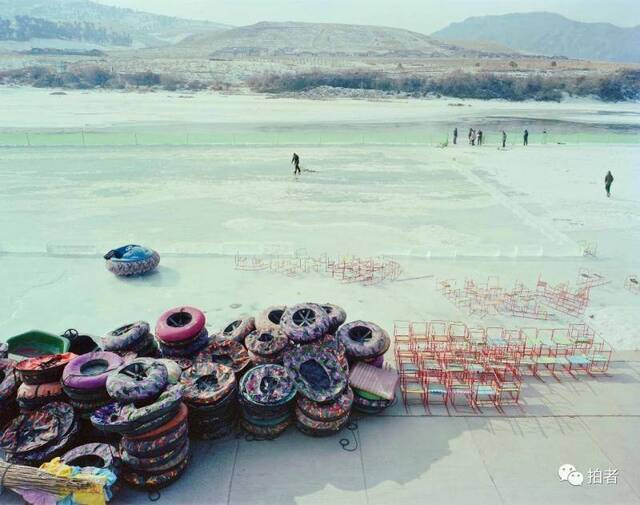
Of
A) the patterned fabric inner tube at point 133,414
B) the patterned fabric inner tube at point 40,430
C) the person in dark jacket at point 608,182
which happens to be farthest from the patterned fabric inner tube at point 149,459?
the person in dark jacket at point 608,182

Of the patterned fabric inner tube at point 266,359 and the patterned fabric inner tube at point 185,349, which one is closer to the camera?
the patterned fabric inner tube at point 266,359

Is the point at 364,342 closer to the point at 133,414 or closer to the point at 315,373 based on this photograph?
the point at 315,373

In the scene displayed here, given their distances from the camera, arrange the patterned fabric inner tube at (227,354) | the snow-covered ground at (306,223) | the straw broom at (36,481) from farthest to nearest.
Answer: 1. the snow-covered ground at (306,223)
2. the patterned fabric inner tube at (227,354)
3. the straw broom at (36,481)

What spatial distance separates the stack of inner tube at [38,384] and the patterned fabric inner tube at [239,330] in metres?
3.33

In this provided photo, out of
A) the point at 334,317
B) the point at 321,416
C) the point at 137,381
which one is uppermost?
the point at 137,381

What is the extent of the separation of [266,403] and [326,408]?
1188mm

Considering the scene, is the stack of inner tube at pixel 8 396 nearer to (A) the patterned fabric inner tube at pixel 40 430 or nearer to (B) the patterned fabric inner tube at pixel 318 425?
(A) the patterned fabric inner tube at pixel 40 430

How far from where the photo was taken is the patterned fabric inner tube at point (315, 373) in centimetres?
988

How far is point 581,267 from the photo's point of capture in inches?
706

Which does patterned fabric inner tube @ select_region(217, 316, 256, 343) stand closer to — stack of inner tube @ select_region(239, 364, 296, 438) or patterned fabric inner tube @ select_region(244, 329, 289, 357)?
patterned fabric inner tube @ select_region(244, 329, 289, 357)

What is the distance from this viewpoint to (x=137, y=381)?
28.5ft

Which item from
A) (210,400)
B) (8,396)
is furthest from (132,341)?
(210,400)

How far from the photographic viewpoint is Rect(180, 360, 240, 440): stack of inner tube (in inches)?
371

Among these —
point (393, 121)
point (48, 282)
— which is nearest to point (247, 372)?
point (48, 282)
